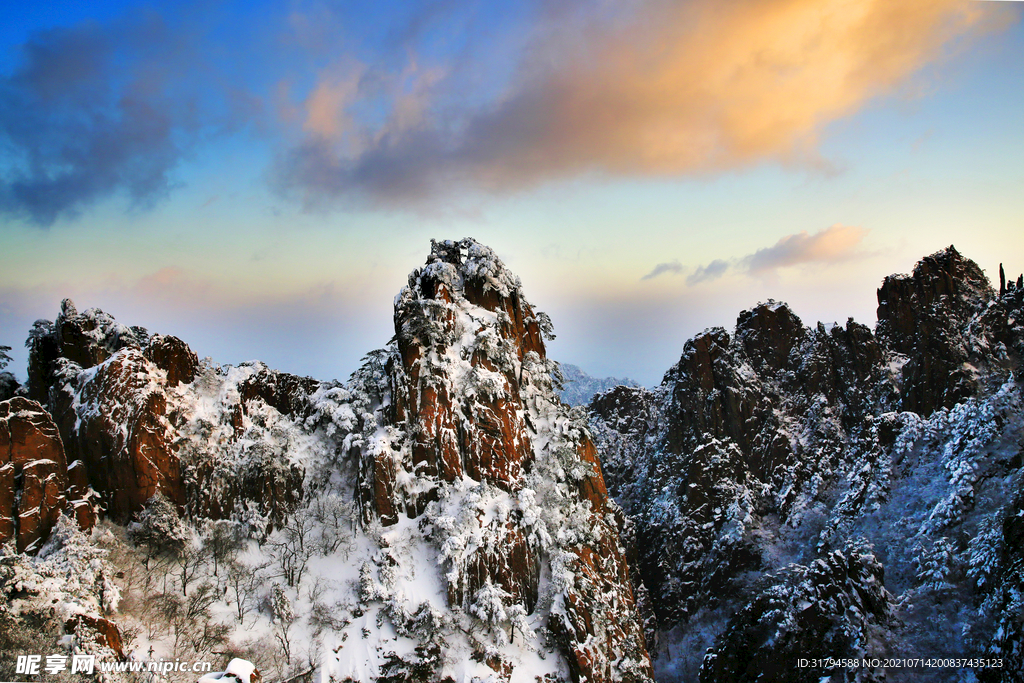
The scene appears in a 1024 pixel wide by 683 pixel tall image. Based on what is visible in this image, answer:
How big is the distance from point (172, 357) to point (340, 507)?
17.0 meters

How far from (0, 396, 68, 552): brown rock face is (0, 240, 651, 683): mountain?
0.13 metres

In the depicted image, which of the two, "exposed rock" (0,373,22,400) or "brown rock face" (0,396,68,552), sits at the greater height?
"exposed rock" (0,373,22,400)

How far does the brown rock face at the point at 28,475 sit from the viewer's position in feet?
104

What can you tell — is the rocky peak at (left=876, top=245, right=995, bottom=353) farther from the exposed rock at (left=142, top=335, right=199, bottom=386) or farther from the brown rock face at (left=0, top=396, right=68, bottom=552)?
the brown rock face at (left=0, top=396, right=68, bottom=552)

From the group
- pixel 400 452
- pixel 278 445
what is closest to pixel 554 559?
pixel 400 452

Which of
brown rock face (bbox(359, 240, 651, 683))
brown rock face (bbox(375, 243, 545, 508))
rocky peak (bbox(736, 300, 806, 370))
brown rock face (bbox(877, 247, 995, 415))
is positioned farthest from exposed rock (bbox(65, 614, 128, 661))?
brown rock face (bbox(877, 247, 995, 415))

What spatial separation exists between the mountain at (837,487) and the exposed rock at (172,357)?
1951 inches

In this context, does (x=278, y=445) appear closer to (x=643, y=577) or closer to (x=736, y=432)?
(x=643, y=577)

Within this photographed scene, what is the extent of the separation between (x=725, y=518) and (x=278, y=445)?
50222 millimetres

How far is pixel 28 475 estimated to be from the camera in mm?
32438

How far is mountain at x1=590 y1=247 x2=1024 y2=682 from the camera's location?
148ft

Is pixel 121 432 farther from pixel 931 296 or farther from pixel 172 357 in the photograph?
pixel 931 296

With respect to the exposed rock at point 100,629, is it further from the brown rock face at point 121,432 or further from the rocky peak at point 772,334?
the rocky peak at point 772,334

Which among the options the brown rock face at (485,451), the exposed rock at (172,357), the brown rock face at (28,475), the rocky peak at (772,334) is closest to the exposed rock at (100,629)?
the brown rock face at (28,475)
